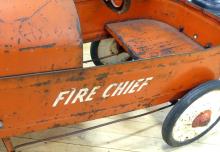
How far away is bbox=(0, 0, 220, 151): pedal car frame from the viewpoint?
42.4 inches

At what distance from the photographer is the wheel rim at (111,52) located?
199 cm

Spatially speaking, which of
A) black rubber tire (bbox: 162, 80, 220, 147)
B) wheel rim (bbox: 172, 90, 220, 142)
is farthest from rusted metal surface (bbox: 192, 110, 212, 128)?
black rubber tire (bbox: 162, 80, 220, 147)

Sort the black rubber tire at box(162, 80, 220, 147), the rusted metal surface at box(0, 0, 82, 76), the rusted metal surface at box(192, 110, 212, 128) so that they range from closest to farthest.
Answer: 1. the rusted metal surface at box(0, 0, 82, 76)
2. the black rubber tire at box(162, 80, 220, 147)
3. the rusted metal surface at box(192, 110, 212, 128)

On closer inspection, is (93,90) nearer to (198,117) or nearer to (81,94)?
(81,94)

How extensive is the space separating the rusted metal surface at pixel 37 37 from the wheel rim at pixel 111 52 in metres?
0.82

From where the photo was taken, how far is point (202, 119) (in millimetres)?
1586

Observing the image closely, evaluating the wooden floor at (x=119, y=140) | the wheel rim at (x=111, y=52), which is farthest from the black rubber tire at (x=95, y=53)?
the wooden floor at (x=119, y=140)

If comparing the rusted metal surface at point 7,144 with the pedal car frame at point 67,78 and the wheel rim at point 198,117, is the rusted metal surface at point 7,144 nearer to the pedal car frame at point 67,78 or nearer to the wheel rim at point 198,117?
the pedal car frame at point 67,78

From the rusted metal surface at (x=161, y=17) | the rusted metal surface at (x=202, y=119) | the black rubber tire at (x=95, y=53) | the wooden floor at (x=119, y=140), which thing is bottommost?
the wooden floor at (x=119, y=140)

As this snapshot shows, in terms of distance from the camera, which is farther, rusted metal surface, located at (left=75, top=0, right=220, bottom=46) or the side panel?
rusted metal surface, located at (left=75, top=0, right=220, bottom=46)

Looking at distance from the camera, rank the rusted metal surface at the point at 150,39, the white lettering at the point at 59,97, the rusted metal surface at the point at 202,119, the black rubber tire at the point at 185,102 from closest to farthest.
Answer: the white lettering at the point at 59,97 < the black rubber tire at the point at 185,102 < the rusted metal surface at the point at 202,119 < the rusted metal surface at the point at 150,39

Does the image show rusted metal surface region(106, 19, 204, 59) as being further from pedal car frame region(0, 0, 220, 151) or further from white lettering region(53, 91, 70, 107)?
white lettering region(53, 91, 70, 107)

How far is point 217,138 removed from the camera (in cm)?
177

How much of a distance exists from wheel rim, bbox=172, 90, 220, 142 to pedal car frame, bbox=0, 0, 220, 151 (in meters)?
0.08
